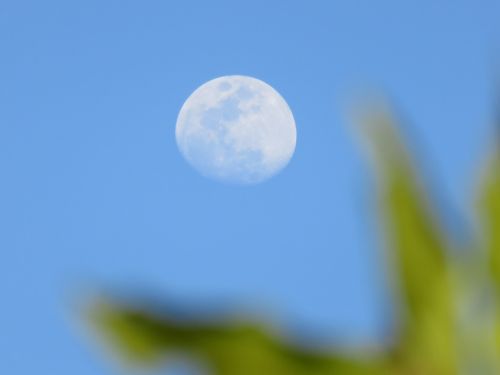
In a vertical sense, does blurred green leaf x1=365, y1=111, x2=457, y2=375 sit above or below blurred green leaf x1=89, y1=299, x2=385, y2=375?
above

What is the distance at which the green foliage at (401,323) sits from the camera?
39.1 inches

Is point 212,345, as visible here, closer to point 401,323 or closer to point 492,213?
point 401,323

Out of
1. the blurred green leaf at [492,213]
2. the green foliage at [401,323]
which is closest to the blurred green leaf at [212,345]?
the green foliage at [401,323]

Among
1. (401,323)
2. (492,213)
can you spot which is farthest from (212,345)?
(492,213)

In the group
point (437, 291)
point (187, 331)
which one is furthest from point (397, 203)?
point (187, 331)

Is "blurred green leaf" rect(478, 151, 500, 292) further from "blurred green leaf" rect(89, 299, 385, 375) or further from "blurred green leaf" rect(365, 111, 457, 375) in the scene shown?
"blurred green leaf" rect(89, 299, 385, 375)

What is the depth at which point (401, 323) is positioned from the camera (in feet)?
3.66

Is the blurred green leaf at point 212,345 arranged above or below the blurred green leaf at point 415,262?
below

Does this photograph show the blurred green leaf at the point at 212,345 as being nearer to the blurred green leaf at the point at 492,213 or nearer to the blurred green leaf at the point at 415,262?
the blurred green leaf at the point at 415,262

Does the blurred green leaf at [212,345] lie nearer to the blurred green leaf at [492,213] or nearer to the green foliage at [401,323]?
the green foliage at [401,323]

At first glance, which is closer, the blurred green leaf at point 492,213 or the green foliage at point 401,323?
the green foliage at point 401,323

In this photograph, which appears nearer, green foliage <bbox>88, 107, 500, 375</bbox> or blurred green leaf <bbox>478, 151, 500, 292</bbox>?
green foliage <bbox>88, 107, 500, 375</bbox>

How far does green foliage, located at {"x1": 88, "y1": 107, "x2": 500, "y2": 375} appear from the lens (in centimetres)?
99

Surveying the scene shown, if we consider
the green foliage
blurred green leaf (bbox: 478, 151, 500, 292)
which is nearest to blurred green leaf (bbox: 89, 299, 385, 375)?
the green foliage
